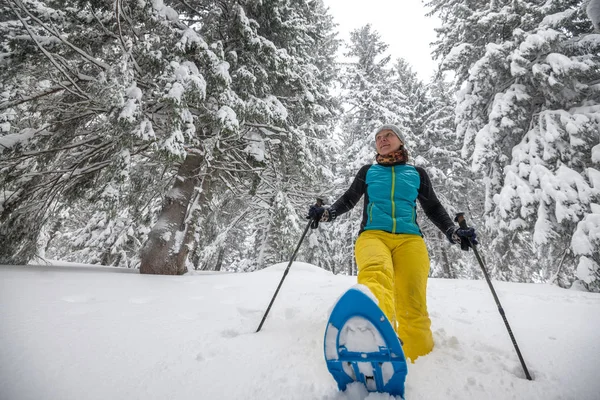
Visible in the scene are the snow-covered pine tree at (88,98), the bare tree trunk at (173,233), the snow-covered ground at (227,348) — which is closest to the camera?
the snow-covered ground at (227,348)

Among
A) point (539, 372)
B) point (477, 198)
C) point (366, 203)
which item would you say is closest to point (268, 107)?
point (366, 203)

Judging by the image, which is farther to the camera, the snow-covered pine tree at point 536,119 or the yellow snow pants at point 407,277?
the snow-covered pine tree at point 536,119

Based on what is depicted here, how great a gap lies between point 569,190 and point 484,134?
2.68 meters

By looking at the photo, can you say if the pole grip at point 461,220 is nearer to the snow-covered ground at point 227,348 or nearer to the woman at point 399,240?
the woman at point 399,240

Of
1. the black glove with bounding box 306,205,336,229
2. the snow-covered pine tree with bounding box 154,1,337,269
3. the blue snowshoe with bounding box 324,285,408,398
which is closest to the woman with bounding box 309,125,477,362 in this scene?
the blue snowshoe with bounding box 324,285,408,398

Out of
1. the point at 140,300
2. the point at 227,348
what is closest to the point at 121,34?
the point at 140,300

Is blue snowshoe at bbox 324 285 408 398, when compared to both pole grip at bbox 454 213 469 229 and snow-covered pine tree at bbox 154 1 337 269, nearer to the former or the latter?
pole grip at bbox 454 213 469 229

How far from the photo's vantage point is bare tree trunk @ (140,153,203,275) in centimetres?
505

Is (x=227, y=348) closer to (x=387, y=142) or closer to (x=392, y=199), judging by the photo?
(x=392, y=199)

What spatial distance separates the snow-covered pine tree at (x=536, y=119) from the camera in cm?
603

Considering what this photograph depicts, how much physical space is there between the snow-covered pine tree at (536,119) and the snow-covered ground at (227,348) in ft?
13.0

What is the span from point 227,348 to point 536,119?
9.75 m

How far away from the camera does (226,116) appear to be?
4.37 meters

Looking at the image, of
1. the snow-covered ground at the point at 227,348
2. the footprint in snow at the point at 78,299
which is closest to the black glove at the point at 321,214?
the snow-covered ground at the point at 227,348
